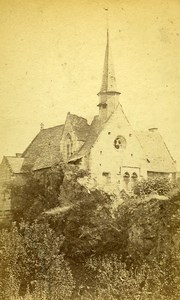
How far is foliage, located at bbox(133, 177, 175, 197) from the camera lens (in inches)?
193

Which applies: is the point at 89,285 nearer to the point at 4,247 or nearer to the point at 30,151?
the point at 4,247

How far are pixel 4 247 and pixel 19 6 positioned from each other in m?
1.96

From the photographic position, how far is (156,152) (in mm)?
5312

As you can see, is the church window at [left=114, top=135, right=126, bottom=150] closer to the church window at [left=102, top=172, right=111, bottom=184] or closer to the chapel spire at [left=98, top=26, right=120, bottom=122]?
the chapel spire at [left=98, top=26, right=120, bottom=122]

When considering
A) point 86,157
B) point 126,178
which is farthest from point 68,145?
point 126,178

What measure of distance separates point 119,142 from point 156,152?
0.41 m

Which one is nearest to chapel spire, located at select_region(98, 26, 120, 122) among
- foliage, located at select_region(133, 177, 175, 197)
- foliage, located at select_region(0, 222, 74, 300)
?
foliage, located at select_region(133, 177, 175, 197)

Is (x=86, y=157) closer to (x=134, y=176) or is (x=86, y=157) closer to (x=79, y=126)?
(x=79, y=126)

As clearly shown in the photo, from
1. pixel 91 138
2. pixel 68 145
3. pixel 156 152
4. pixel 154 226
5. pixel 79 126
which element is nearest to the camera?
pixel 154 226

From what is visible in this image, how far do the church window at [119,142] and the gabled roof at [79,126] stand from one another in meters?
0.32

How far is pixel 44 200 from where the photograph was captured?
16.0ft

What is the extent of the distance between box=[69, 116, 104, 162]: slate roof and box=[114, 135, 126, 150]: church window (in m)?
0.22

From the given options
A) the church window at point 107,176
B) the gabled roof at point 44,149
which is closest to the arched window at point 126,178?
the church window at point 107,176

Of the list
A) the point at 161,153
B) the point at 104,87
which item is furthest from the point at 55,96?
the point at 161,153
